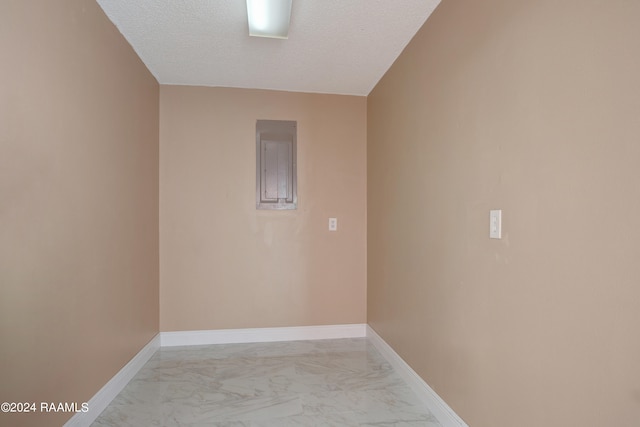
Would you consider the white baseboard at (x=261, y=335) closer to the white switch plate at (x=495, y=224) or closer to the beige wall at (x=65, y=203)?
the beige wall at (x=65, y=203)

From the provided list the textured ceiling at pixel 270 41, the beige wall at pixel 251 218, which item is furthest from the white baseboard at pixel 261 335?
the textured ceiling at pixel 270 41

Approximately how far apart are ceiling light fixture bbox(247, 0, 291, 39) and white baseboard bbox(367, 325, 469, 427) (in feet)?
7.86

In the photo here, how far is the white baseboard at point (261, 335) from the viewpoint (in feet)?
9.70

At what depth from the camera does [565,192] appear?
1.07 metres

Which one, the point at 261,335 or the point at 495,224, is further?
the point at 261,335

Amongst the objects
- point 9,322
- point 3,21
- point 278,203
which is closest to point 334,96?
point 278,203

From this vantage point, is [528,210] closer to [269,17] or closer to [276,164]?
[269,17]

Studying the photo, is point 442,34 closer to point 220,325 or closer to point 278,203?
point 278,203

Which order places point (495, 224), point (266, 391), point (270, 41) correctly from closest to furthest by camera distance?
point (495, 224) < point (266, 391) < point (270, 41)

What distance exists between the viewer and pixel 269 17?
1908mm

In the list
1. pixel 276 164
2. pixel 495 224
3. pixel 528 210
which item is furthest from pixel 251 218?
pixel 528 210

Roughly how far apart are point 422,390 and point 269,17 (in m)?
2.49

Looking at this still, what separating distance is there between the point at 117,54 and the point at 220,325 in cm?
233

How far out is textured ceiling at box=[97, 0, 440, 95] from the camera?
1.92 meters
